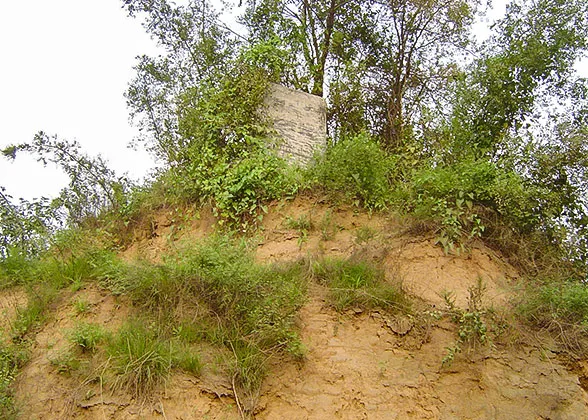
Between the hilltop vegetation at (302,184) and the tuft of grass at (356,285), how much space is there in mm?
16

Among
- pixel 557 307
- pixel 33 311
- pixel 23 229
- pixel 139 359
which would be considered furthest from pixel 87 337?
pixel 557 307

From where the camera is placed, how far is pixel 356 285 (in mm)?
6473

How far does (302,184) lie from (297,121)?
5.62 ft

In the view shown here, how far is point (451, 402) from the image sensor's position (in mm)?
5535

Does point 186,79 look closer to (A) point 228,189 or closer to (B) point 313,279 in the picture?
(A) point 228,189

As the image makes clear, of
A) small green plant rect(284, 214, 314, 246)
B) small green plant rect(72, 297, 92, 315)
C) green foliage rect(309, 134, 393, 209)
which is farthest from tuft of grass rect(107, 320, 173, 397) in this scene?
green foliage rect(309, 134, 393, 209)

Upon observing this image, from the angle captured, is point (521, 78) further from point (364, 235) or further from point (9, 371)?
point (9, 371)

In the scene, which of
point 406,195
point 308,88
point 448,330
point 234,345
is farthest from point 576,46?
point 234,345

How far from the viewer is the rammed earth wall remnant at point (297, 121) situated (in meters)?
9.04

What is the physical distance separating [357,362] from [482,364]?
50.2 inches

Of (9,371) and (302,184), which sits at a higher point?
(302,184)

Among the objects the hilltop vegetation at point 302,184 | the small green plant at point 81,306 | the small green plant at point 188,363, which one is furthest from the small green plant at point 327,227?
the small green plant at point 81,306

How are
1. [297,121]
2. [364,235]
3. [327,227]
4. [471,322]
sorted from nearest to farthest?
[471,322] → [364,235] → [327,227] → [297,121]

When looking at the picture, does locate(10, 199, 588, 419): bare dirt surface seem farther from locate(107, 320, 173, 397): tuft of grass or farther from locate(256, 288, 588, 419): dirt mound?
locate(107, 320, 173, 397): tuft of grass
